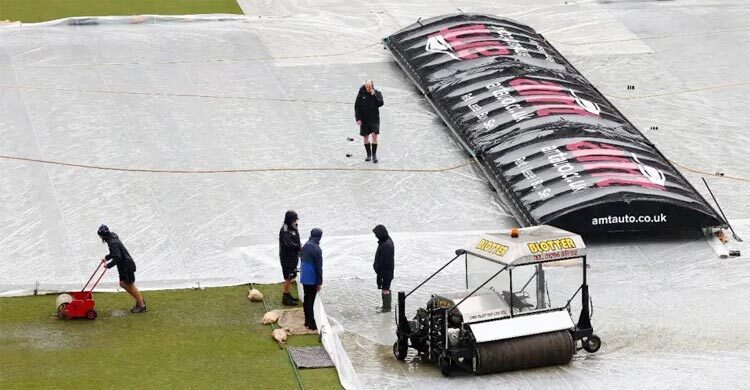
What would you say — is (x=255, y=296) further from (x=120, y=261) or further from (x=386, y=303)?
(x=120, y=261)

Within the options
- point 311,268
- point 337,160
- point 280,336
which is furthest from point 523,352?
point 337,160

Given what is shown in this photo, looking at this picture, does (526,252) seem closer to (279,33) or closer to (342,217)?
(342,217)

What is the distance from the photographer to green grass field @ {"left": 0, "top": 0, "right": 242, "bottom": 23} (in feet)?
125

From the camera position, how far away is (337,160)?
28.6 metres

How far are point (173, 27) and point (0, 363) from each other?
17944 mm

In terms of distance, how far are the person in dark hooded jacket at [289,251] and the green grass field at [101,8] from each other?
55.8 feet

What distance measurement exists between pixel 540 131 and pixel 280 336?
7713 mm

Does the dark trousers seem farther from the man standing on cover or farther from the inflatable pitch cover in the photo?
the man standing on cover

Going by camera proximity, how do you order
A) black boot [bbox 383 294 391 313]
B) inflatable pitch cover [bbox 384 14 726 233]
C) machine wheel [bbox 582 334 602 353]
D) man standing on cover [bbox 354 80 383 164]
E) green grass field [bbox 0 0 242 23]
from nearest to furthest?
machine wheel [bbox 582 334 602 353]
black boot [bbox 383 294 391 313]
inflatable pitch cover [bbox 384 14 726 233]
man standing on cover [bbox 354 80 383 164]
green grass field [bbox 0 0 242 23]

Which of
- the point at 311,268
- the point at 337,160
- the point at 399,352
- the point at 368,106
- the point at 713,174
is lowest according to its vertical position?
the point at 337,160

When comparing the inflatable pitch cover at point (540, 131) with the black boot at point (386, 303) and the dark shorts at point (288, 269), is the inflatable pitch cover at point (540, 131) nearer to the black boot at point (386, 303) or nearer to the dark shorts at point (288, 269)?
the black boot at point (386, 303)

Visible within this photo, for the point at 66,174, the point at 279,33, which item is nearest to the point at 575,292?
the point at 66,174

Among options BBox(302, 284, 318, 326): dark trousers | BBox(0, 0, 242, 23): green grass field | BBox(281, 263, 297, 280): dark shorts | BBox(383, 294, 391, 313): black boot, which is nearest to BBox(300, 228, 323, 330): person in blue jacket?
BBox(302, 284, 318, 326): dark trousers

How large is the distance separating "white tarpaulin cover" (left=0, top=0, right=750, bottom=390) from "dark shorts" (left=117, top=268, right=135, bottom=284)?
1.46m
